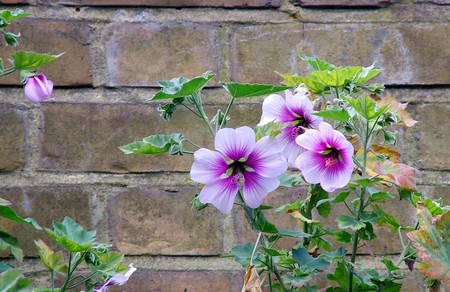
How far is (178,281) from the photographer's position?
1093 mm

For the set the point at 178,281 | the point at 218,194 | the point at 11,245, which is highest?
the point at 218,194

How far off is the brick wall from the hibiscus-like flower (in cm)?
32

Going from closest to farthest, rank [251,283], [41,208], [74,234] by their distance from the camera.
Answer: [251,283], [74,234], [41,208]

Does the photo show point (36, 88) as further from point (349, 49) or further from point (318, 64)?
point (349, 49)

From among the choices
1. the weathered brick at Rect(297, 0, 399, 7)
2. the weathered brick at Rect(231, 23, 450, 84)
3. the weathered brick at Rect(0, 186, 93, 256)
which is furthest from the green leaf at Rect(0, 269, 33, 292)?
the weathered brick at Rect(297, 0, 399, 7)

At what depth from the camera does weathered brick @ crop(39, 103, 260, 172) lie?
43.4 inches

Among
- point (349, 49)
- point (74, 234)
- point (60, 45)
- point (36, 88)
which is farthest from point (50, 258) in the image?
point (349, 49)

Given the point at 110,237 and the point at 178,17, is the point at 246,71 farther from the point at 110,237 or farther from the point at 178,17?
the point at 110,237

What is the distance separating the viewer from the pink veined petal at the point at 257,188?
74 cm

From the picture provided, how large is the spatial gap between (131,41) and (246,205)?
0.44m

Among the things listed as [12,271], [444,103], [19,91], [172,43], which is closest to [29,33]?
[19,91]

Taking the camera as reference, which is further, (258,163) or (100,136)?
(100,136)

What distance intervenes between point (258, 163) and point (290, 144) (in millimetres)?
67

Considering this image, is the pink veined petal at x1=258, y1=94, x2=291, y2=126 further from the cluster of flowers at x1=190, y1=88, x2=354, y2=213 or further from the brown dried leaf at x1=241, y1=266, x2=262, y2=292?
the brown dried leaf at x1=241, y1=266, x2=262, y2=292
